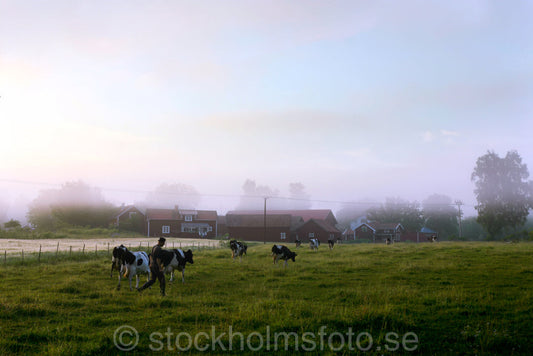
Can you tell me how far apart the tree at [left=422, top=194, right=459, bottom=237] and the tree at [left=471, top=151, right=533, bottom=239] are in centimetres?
2496

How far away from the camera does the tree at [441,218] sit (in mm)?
100562

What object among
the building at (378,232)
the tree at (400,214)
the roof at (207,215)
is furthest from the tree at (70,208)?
the tree at (400,214)

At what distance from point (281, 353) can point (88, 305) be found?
689cm

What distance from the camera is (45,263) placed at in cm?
2238

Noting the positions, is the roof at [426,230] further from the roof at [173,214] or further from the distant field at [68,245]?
the distant field at [68,245]

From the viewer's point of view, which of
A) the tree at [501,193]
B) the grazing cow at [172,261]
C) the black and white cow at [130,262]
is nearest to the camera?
the black and white cow at [130,262]

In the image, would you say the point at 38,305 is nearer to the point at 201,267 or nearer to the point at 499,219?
the point at 201,267

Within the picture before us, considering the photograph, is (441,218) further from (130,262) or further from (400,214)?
(130,262)

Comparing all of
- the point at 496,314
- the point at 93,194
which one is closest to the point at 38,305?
the point at 496,314
